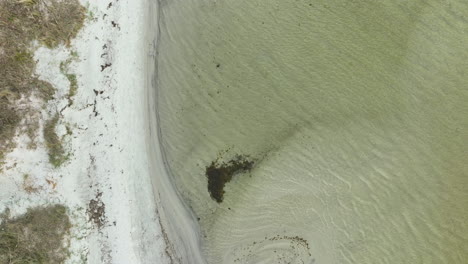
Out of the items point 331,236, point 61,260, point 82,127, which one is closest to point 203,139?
point 82,127

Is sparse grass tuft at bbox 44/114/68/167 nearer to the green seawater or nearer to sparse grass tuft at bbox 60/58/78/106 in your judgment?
sparse grass tuft at bbox 60/58/78/106

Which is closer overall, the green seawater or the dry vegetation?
the dry vegetation

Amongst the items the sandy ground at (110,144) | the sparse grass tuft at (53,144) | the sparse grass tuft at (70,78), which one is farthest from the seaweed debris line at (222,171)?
the sparse grass tuft at (70,78)

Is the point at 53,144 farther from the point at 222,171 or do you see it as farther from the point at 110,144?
the point at 222,171

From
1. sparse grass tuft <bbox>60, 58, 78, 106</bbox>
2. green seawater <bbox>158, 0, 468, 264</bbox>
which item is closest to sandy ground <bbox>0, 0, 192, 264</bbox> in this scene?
sparse grass tuft <bbox>60, 58, 78, 106</bbox>

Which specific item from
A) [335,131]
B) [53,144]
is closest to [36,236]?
[53,144]

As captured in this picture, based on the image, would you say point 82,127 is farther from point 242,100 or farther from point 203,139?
point 242,100
